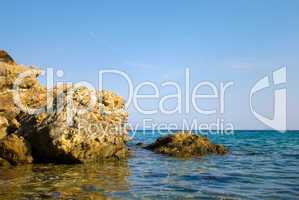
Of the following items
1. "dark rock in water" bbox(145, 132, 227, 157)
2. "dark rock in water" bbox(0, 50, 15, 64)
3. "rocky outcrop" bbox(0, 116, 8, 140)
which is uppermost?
"dark rock in water" bbox(0, 50, 15, 64)

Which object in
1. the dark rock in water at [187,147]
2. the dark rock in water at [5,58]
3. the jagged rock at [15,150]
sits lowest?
the dark rock in water at [187,147]

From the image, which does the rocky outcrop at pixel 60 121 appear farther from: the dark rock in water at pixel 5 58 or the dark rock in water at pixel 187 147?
the dark rock in water at pixel 187 147

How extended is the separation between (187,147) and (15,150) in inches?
600

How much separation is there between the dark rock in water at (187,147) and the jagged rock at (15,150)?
1275 cm

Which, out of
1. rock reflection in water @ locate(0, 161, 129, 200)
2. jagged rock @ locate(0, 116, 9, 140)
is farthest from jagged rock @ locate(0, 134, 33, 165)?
jagged rock @ locate(0, 116, 9, 140)

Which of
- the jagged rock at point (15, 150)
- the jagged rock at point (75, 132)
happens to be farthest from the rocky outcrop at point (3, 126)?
the jagged rock at point (15, 150)

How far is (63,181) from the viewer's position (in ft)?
56.5

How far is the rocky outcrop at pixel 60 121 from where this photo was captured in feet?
73.8

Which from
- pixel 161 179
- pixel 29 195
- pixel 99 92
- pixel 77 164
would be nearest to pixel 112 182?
pixel 161 179

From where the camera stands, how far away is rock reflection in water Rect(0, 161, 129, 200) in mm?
14359

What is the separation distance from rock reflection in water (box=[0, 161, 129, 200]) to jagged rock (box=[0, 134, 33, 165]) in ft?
3.88

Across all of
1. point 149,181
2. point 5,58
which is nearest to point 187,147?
point 149,181

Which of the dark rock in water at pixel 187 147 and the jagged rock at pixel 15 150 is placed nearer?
the jagged rock at pixel 15 150

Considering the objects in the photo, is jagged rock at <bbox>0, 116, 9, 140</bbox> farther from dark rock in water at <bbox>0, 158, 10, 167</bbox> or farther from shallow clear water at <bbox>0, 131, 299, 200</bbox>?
shallow clear water at <bbox>0, 131, 299, 200</bbox>
